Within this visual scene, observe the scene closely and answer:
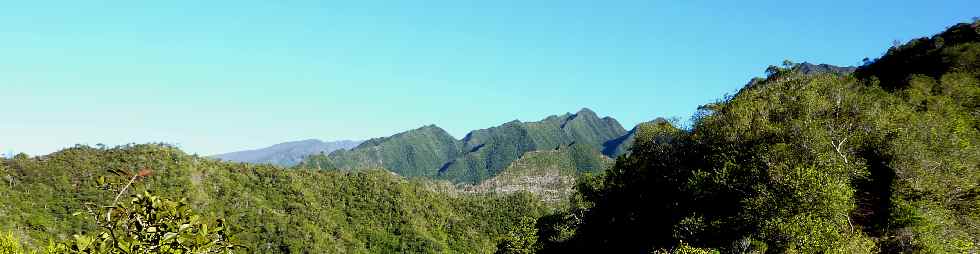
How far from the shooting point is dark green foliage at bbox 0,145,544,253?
122625 mm

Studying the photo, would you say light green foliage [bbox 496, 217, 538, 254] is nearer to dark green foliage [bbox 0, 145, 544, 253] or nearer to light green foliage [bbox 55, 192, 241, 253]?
dark green foliage [bbox 0, 145, 544, 253]

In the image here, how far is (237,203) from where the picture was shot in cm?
16100

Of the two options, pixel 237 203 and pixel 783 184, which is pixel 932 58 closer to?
pixel 783 184

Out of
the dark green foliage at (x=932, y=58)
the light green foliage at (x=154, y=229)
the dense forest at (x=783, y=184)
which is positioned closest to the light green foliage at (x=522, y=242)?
the dense forest at (x=783, y=184)

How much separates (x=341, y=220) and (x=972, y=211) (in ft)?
571

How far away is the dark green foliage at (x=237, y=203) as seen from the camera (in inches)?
4828

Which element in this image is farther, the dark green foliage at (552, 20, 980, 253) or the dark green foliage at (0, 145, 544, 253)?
the dark green foliage at (0, 145, 544, 253)

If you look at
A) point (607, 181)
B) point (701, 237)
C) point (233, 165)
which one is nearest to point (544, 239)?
point (607, 181)

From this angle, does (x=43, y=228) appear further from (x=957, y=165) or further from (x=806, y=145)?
(x=957, y=165)

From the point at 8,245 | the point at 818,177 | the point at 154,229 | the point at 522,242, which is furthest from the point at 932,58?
the point at 8,245

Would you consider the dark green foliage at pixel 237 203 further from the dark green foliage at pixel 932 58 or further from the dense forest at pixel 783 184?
the dark green foliage at pixel 932 58

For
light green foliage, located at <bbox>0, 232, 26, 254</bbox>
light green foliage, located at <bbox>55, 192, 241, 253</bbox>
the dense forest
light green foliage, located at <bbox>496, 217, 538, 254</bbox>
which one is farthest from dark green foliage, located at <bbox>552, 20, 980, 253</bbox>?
light green foliage, located at <bbox>0, 232, 26, 254</bbox>

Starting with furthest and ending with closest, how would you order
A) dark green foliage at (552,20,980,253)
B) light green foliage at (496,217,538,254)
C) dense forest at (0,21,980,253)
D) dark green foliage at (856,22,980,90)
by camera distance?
light green foliage at (496,217,538,254), dark green foliage at (856,22,980,90), dark green foliage at (552,20,980,253), dense forest at (0,21,980,253)

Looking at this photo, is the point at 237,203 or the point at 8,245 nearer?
the point at 8,245
